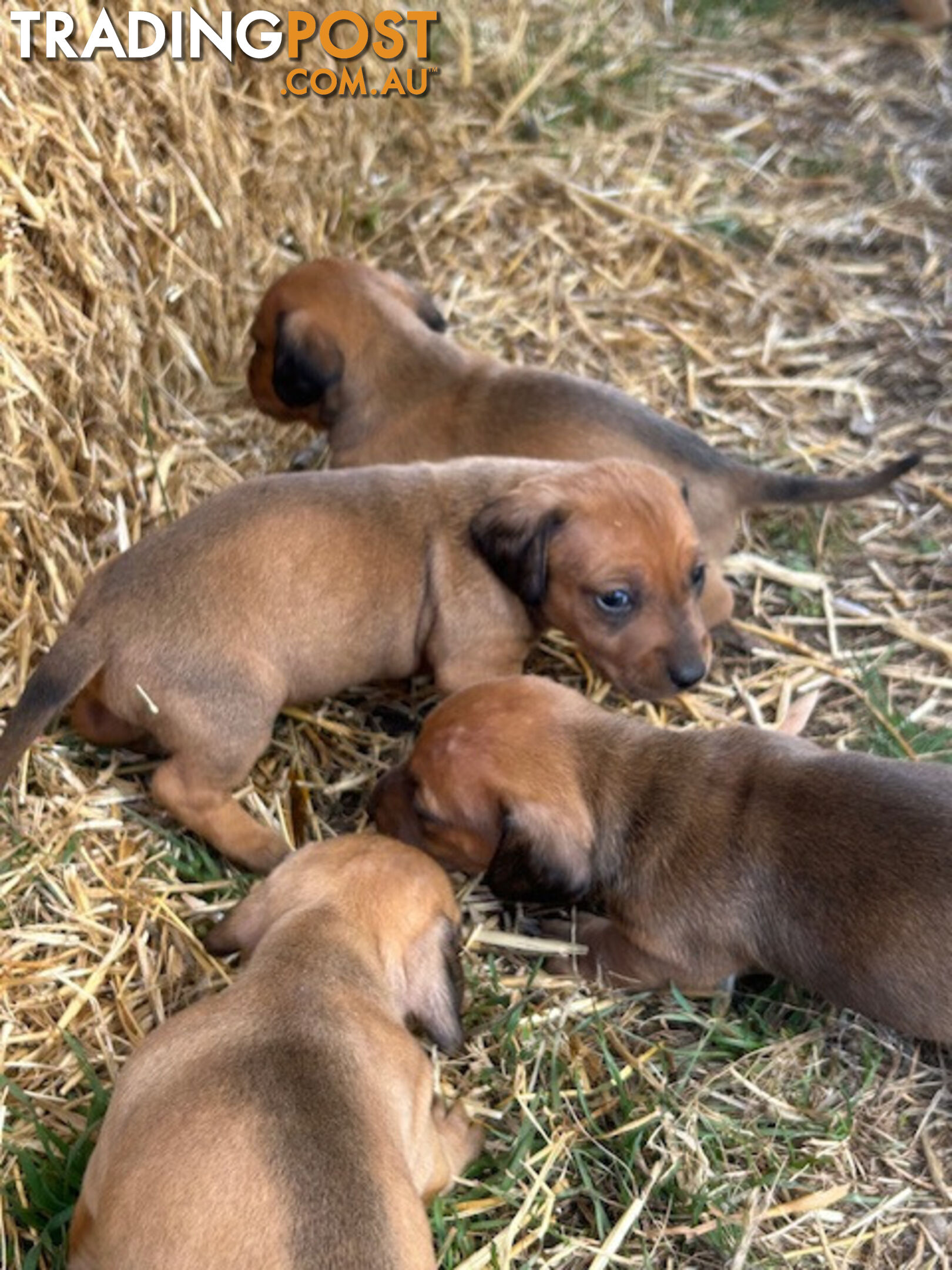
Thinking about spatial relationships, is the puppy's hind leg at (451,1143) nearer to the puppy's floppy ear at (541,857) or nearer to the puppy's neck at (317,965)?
the puppy's neck at (317,965)

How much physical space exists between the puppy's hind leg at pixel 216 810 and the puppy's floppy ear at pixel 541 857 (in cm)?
73

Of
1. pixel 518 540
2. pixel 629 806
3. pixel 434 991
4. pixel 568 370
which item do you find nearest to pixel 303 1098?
pixel 434 991

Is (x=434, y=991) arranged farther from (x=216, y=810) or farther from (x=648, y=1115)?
(x=216, y=810)

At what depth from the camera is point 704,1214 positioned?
12.4 ft

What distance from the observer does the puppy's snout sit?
472cm

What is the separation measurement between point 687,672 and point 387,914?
1.46 meters

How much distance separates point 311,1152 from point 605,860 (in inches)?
56.7

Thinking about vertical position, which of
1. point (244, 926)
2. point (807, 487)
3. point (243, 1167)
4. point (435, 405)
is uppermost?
point (435, 405)

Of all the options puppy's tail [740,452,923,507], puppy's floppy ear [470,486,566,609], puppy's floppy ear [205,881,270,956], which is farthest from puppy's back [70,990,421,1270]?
puppy's tail [740,452,923,507]

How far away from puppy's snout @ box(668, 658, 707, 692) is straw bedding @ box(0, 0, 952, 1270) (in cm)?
45

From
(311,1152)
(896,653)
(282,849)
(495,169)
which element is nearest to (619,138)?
(495,169)

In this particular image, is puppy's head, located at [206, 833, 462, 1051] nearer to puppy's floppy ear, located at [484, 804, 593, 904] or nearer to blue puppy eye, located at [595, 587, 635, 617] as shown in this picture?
puppy's floppy ear, located at [484, 804, 593, 904]

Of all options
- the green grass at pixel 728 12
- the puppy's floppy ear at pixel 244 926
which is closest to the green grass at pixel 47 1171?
the puppy's floppy ear at pixel 244 926

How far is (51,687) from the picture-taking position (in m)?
4.22
